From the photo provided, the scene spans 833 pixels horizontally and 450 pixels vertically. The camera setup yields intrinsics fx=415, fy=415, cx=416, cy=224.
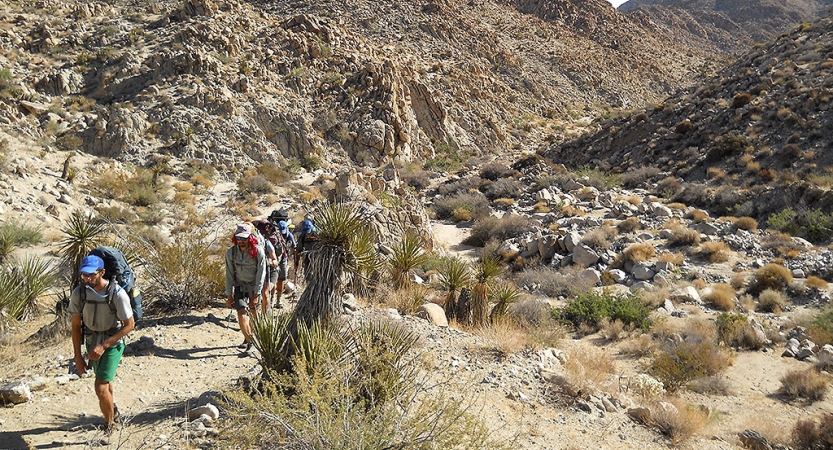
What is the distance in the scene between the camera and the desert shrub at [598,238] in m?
12.4

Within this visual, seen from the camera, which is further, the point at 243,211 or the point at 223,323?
the point at 243,211

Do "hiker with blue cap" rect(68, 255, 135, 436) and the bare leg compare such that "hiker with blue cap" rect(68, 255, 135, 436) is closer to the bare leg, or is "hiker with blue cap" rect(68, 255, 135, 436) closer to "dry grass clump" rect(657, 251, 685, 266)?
the bare leg

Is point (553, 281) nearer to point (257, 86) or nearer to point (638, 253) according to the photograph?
point (638, 253)

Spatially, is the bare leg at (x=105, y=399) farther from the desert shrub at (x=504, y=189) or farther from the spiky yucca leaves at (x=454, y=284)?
the desert shrub at (x=504, y=189)

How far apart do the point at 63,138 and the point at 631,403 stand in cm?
1929

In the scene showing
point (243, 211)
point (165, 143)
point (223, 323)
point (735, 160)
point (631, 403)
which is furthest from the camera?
point (735, 160)

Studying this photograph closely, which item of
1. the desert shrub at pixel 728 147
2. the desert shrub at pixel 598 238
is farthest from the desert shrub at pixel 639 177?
the desert shrub at pixel 598 238

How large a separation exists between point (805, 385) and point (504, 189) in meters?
15.5

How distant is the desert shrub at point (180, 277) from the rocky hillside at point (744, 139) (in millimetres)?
16625

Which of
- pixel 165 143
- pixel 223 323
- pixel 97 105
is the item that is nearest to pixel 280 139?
pixel 165 143

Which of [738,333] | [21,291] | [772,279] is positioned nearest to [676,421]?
[738,333]

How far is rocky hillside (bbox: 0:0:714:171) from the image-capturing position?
56.7ft

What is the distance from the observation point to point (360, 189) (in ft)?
37.0

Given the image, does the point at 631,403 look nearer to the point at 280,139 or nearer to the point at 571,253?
the point at 571,253
